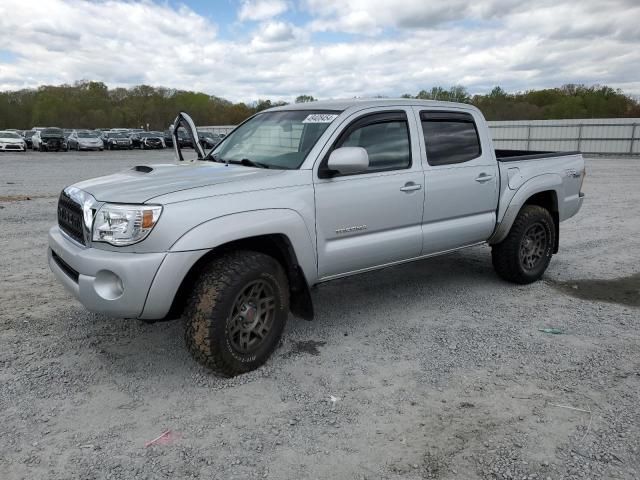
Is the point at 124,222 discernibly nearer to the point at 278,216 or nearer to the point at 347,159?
the point at 278,216

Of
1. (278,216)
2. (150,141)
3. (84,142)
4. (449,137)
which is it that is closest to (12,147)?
(84,142)

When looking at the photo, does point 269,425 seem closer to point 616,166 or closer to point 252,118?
point 252,118

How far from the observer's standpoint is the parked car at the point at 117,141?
3903 cm

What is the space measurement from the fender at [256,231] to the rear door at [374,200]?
0.13m

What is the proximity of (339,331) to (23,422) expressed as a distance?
2.36 m

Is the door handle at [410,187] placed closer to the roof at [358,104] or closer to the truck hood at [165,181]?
the roof at [358,104]

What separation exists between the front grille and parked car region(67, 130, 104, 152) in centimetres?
3589

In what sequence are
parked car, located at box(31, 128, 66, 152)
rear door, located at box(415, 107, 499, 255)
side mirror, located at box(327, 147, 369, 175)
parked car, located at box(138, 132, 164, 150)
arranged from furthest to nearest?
parked car, located at box(138, 132, 164, 150), parked car, located at box(31, 128, 66, 152), rear door, located at box(415, 107, 499, 255), side mirror, located at box(327, 147, 369, 175)

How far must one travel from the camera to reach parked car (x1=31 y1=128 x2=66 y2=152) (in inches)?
1378

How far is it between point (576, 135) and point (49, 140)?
3313cm

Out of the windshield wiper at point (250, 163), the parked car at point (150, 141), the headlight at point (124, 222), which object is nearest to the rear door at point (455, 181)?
the windshield wiper at point (250, 163)

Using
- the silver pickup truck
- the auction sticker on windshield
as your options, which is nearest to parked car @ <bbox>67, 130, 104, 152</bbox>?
the silver pickup truck

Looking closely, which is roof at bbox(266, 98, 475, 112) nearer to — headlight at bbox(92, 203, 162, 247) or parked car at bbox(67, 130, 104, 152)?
headlight at bbox(92, 203, 162, 247)

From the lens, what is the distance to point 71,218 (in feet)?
12.3
